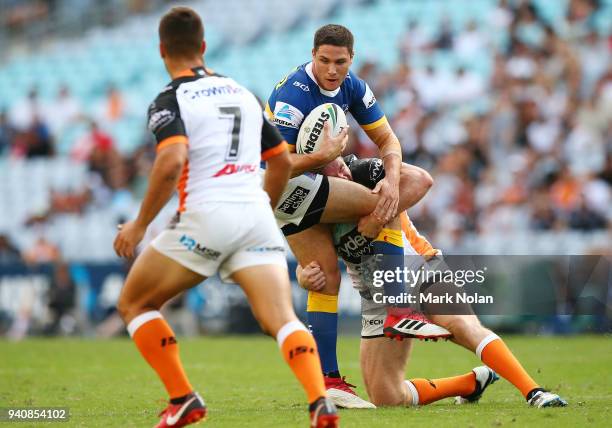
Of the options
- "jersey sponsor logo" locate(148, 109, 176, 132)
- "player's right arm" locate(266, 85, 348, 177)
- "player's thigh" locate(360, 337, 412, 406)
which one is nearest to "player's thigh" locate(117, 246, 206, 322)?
"jersey sponsor logo" locate(148, 109, 176, 132)

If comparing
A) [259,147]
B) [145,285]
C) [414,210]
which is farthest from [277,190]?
[414,210]

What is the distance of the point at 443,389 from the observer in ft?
26.3

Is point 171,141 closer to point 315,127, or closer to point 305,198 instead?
point 315,127

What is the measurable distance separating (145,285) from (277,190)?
1.01 m

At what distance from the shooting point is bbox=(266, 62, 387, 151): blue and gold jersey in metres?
7.69

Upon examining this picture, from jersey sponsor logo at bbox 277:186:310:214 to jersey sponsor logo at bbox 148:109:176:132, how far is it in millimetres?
1942

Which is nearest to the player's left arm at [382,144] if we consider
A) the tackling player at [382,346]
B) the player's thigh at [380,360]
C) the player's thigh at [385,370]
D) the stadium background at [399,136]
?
the tackling player at [382,346]

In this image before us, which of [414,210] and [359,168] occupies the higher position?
[359,168]

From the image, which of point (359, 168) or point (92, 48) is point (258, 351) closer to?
point (359, 168)

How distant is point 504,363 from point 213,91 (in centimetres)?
279

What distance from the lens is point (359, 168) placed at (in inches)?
320

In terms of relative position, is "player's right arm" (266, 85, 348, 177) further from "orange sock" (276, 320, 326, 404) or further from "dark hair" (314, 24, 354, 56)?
"orange sock" (276, 320, 326, 404)

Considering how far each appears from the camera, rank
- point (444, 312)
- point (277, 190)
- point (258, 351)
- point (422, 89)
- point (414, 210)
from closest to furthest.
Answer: point (277, 190), point (444, 312), point (258, 351), point (414, 210), point (422, 89)

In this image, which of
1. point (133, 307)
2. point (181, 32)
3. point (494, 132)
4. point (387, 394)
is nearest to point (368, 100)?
point (387, 394)
